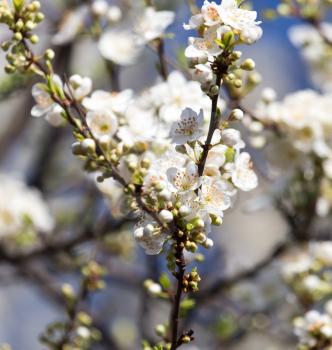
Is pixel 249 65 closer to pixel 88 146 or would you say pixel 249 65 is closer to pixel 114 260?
pixel 88 146

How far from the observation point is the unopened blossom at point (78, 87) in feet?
5.41

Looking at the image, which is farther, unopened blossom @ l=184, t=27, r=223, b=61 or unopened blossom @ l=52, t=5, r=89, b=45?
unopened blossom @ l=52, t=5, r=89, b=45

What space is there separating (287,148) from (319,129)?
0.42ft

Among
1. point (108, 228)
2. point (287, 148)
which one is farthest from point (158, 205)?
point (108, 228)

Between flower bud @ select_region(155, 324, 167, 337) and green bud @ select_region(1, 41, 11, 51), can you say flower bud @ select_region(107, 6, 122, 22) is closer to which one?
green bud @ select_region(1, 41, 11, 51)

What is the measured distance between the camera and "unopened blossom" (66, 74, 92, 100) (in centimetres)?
165

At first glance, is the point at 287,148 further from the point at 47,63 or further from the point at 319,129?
the point at 47,63

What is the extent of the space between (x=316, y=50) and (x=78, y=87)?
1.74 m

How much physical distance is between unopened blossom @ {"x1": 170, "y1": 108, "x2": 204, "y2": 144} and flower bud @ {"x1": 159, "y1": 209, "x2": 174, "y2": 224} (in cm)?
17

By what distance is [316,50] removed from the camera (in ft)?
10.3

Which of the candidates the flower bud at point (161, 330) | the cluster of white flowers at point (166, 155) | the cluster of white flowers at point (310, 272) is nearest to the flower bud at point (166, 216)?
the cluster of white flowers at point (166, 155)

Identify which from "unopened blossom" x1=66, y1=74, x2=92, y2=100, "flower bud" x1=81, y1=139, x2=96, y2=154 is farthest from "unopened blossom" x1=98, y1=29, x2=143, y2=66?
"flower bud" x1=81, y1=139, x2=96, y2=154

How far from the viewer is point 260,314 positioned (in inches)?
115

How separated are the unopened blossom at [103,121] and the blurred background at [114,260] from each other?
0.63 meters
